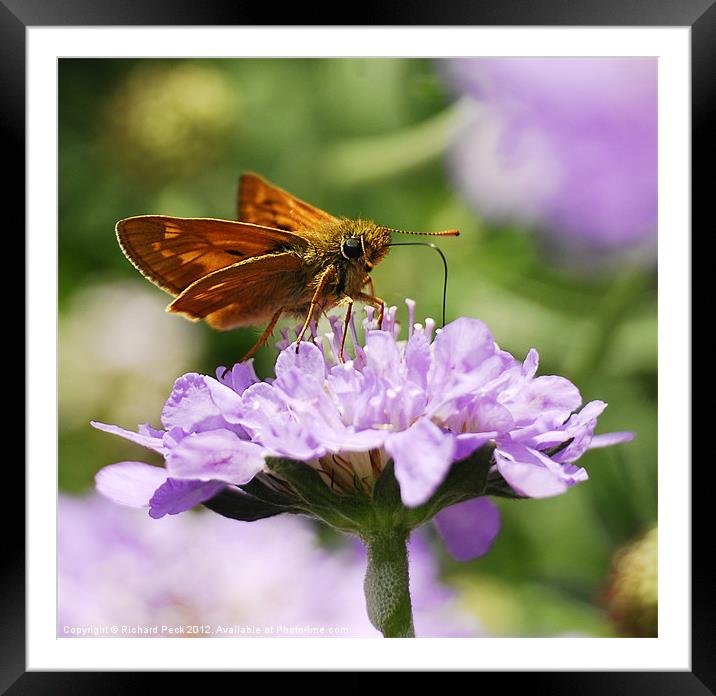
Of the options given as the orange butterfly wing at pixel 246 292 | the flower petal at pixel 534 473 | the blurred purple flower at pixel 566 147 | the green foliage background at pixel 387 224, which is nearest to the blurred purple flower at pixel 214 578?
the green foliage background at pixel 387 224

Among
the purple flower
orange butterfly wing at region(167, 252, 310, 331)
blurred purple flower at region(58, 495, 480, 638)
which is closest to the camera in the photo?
the purple flower

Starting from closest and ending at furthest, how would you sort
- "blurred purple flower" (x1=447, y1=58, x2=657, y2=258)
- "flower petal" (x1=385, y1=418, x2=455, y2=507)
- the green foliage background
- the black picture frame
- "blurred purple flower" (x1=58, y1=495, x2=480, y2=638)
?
"flower petal" (x1=385, y1=418, x2=455, y2=507) < the black picture frame < "blurred purple flower" (x1=58, y1=495, x2=480, y2=638) < "blurred purple flower" (x1=447, y1=58, x2=657, y2=258) < the green foliage background

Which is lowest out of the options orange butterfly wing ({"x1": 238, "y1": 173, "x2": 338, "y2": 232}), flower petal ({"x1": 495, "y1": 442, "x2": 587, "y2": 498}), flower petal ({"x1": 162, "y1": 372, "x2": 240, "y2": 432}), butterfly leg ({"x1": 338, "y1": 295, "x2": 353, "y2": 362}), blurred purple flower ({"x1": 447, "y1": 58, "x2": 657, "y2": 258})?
flower petal ({"x1": 495, "y1": 442, "x2": 587, "y2": 498})

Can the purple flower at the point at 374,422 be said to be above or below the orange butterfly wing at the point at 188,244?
below

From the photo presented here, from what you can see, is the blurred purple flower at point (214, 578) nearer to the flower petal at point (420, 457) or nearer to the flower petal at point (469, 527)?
the flower petal at point (469, 527)

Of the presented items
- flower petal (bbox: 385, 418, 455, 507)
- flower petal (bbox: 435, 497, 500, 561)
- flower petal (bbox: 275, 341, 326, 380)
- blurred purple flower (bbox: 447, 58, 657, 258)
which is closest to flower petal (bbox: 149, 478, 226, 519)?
flower petal (bbox: 275, 341, 326, 380)

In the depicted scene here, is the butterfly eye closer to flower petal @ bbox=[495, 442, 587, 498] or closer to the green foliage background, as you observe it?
flower petal @ bbox=[495, 442, 587, 498]
